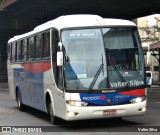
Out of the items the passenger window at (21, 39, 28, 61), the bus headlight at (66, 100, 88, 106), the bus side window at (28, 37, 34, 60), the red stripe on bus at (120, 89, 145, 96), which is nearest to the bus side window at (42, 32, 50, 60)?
the bus side window at (28, 37, 34, 60)

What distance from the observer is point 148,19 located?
79750 mm

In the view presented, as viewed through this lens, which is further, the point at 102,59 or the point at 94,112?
the point at 102,59

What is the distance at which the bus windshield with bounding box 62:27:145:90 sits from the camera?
38.8ft

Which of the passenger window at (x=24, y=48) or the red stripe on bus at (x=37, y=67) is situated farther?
the passenger window at (x=24, y=48)

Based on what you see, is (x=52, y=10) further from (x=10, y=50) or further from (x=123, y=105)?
(x=123, y=105)

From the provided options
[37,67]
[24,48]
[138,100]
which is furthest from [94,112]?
[24,48]

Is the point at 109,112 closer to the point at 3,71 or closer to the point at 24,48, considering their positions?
the point at 24,48

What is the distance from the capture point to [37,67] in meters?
15.1

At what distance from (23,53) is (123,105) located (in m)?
6.44

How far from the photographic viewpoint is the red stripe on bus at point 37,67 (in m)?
13.8

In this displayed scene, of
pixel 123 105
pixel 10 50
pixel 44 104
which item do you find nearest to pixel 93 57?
pixel 123 105

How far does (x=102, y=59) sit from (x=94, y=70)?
35 cm

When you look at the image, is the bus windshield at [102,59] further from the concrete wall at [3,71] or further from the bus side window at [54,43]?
the concrete wall at [3,71]

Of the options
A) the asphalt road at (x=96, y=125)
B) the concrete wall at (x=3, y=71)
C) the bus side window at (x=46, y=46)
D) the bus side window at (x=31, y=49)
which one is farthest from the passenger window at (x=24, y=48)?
the concrete wall at (x=3, y=71)
